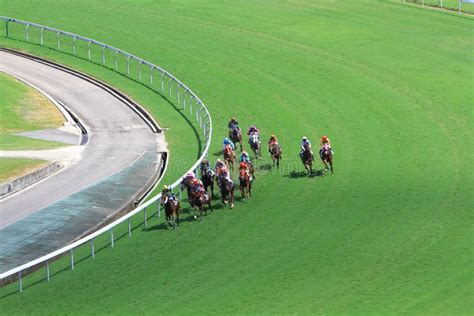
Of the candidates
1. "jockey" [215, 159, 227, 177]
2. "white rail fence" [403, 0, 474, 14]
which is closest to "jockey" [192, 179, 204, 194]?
"jockey" [215, 159, 227, 177]

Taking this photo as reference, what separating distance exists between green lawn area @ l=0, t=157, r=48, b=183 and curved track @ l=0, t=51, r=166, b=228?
40.9 inches

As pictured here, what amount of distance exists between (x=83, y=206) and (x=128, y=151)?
29.1ft

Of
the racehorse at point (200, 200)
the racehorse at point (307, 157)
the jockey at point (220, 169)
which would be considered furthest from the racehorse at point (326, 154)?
the racehorse at point (200, 200)

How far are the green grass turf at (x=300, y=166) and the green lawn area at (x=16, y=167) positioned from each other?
5121 millimetres

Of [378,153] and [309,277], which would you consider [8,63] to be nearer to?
[378,153]

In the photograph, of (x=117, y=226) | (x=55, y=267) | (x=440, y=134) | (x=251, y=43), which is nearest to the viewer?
(x=55, y=267)

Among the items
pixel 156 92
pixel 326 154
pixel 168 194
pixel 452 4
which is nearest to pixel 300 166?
pixel 326 154

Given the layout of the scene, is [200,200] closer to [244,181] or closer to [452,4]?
[244,181]

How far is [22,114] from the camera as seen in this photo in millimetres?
47125

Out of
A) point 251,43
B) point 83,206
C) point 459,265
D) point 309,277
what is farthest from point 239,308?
point 251,43

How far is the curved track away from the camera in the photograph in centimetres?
3519

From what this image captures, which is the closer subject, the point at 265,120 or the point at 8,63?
the point at 265,120

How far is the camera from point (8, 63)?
53.8 metres

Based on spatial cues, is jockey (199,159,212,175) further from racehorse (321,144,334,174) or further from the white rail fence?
the white rail fence
